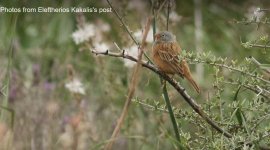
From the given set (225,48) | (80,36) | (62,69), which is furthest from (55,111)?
(225,48)

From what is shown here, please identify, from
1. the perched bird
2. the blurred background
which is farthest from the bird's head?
the blurred background

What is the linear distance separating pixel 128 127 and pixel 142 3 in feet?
11.6

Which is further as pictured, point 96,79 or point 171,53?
point 96,79

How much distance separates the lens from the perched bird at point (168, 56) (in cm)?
283

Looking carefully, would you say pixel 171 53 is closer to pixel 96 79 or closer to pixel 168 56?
pixel 168 56

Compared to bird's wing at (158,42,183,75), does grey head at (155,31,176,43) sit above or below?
above

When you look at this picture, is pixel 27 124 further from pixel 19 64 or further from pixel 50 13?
pixel 50 13

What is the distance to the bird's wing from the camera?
2.86 m

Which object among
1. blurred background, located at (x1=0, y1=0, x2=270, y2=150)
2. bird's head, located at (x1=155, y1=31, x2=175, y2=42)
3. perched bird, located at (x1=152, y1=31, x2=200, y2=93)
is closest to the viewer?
perched bird, located at (x1=152, y1=31, x2=200, y2=93)

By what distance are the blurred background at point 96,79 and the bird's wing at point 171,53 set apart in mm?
112

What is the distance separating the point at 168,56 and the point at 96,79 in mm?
2586

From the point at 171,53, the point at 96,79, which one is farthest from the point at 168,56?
the point at 96,79

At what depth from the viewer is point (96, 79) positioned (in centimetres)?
544

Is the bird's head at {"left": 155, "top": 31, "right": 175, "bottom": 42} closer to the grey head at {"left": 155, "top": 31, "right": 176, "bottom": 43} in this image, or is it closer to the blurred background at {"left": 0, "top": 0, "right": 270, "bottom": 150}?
the grey head at {"left": 155, "top": 31, "right": 176, "bottom": 43}
